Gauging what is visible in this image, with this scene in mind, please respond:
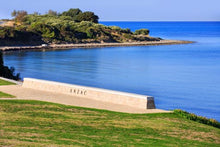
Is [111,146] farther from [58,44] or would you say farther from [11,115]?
[58,44]

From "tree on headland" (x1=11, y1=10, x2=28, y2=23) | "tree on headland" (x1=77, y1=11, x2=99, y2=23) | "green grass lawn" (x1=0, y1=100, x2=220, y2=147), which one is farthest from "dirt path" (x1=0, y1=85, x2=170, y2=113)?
"tree on headland" (x1=77, y1=11, x2=99, y2=23)

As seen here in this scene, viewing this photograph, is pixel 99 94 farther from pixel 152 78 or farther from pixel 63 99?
pixel 152 78

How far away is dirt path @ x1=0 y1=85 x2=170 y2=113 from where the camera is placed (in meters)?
16.5


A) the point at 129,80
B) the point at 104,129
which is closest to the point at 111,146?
the point at 104,129

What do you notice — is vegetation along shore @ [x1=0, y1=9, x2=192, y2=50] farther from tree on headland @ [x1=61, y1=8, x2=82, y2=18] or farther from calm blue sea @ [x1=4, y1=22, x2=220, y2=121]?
calm blue sea @ [x1=4, y1=22, x2=220, y2=121]

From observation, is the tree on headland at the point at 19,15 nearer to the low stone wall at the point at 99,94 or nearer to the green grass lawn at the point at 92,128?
the low stone wall at the point at 99,94

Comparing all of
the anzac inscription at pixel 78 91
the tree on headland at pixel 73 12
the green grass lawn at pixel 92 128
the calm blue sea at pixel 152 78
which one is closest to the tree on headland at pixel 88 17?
the tree on headland at pixel 73 12

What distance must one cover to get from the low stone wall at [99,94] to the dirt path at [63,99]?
294 mm

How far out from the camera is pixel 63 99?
60.2 ft

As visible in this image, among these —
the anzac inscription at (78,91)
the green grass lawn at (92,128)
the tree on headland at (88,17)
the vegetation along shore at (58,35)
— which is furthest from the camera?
the tree on headland at (88,17)

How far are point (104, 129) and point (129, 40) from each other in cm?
9290

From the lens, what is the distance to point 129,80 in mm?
39031

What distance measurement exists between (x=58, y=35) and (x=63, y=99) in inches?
2977

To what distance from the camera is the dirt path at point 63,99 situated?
54.1 ft
